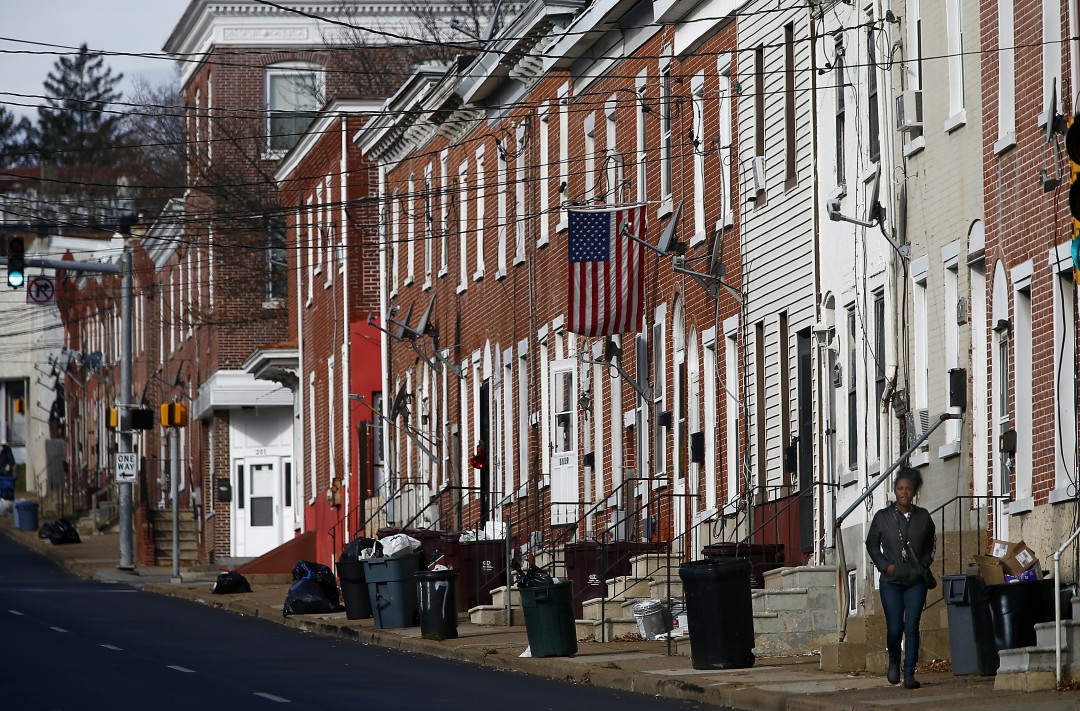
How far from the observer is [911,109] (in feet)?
77.7

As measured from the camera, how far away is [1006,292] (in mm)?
21688

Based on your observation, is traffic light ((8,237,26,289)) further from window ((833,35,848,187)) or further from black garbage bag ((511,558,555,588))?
window ((833,35,848,187))

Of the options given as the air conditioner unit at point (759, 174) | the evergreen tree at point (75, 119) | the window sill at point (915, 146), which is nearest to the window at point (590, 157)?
the air conditioner unit at point (759, 174)

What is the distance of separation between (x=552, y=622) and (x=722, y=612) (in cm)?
366

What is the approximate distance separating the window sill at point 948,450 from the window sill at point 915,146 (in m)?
3.07

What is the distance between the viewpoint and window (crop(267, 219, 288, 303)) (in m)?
62.4

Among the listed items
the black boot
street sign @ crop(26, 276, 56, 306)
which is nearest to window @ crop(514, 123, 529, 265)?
the black boot

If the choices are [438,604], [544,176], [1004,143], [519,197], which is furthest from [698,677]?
[519,197]

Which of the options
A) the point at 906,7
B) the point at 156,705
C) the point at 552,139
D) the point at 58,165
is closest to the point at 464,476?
the point at 552,139

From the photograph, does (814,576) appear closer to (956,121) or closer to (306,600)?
(956,121)

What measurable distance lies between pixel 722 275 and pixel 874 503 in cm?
557

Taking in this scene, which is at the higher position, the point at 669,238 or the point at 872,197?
the point at 669,238

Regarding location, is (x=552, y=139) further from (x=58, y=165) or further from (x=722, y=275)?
(x=58, y=165)

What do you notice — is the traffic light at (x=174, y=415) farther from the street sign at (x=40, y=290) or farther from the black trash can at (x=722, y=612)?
the black trash can at (x=722, y=612)
